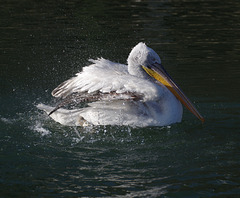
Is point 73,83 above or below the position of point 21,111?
above

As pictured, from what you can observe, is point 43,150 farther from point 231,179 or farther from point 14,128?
point 231,179

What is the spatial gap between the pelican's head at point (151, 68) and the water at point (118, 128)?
300mm

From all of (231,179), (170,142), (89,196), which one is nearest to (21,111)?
(170,142)

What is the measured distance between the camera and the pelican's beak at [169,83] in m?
5.06

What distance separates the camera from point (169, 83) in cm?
507

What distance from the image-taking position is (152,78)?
5.20 m

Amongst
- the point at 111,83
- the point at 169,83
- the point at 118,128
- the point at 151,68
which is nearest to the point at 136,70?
the point at 151,68

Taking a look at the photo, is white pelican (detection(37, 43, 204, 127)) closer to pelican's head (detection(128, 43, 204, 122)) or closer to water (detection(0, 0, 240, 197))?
pelican's head (detection(128, 43, 204, 122))

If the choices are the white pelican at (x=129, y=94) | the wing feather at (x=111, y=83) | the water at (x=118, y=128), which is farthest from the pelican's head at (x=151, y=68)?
the water at (x=118, y=128)

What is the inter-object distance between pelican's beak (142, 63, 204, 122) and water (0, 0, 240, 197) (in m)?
0.21

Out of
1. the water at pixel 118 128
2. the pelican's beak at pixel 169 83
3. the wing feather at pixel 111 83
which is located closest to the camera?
the water at pixel 118 128

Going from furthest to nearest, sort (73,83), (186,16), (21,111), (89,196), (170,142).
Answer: (186,16) < (21,111) < (73,83) < (170,142) < (89,196)

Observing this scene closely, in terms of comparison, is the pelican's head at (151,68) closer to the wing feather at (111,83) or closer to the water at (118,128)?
the wing feather at (111,83)

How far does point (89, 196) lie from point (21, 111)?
2.51 metres
